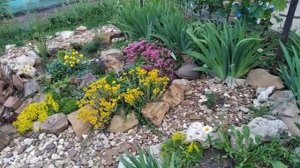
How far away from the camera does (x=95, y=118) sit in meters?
2.64

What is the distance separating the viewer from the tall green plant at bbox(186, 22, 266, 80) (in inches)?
111

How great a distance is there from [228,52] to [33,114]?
68.2 inches

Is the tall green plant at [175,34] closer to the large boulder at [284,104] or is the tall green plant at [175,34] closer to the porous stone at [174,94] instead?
the porous stone at [174,94]

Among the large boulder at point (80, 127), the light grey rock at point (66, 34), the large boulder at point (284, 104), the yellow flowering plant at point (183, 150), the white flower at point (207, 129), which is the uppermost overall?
the large boulder at point (284, 104)

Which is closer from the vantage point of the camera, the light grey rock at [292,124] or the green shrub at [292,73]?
the light grey rock at [292,124]

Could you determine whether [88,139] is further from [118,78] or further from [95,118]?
[118,78]

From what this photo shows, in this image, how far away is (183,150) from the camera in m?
2.31

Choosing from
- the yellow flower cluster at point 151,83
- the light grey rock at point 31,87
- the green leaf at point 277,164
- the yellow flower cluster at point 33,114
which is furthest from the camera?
the light grey rock at point 31,87

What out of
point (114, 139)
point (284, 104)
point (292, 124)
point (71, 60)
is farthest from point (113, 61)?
point (292, 124)

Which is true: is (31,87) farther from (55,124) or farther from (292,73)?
(292,73)

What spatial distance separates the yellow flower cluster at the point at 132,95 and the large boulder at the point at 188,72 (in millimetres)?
491

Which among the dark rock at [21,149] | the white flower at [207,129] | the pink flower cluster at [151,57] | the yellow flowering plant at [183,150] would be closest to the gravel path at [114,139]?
the dark rock at [21,149]

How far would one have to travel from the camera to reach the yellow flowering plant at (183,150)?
7.37ft

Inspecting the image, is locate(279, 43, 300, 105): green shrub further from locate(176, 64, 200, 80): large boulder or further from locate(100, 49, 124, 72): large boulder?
locate(100, 49, 124, 72): large boulder
